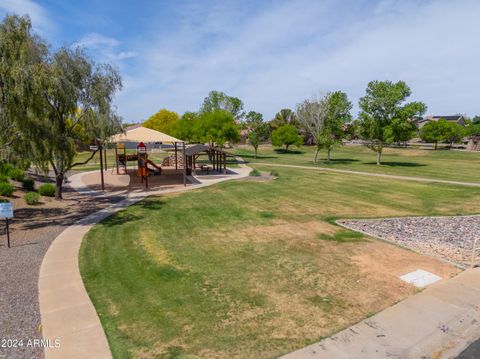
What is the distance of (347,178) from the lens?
28.8 m

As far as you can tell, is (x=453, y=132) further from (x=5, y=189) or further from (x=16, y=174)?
(x=5, y=189)

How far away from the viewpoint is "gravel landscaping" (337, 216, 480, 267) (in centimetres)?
1072

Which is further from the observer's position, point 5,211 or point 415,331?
point 5,211

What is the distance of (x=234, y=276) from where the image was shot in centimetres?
864

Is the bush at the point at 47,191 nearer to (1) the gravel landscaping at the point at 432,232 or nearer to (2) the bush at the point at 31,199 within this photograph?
(2) the bush at the point at 31,199

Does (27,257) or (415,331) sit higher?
(27,257)

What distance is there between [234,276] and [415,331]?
4273mm

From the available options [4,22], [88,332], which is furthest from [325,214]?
[4,22]

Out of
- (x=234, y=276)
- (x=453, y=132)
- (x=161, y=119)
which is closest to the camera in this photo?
(x=234, y=276)

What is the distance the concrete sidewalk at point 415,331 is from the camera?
222 inches

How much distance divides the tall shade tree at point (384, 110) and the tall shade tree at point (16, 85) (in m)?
37.9

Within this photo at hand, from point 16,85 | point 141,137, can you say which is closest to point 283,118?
point 141,137

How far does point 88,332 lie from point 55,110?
13.6 m

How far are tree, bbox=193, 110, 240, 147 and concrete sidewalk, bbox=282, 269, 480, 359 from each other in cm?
3453
